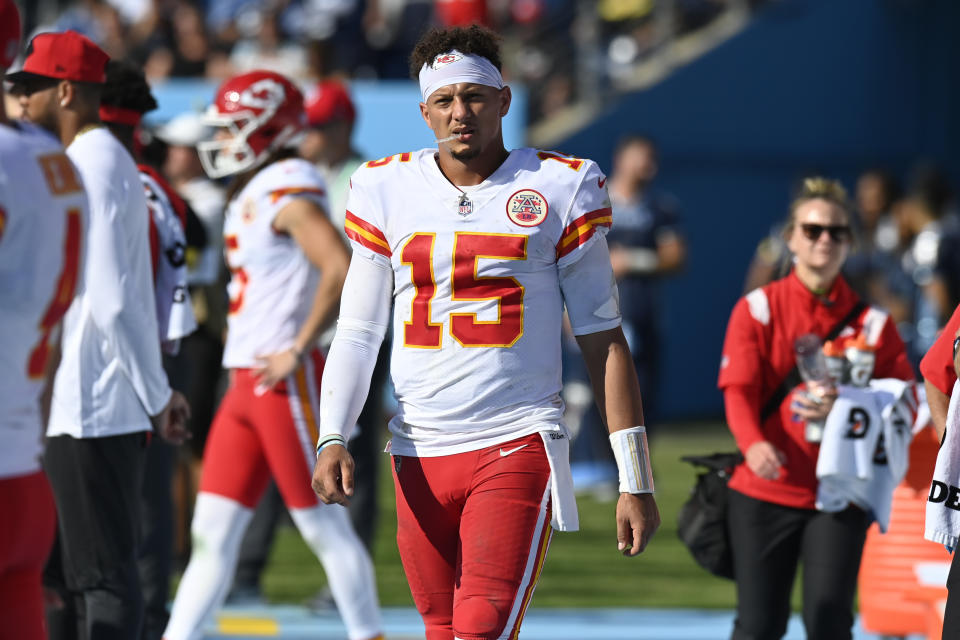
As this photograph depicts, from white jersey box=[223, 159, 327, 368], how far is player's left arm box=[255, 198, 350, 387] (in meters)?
0.06

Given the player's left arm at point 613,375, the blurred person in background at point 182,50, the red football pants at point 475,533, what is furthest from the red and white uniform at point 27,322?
the blurred person in background at point 182,50

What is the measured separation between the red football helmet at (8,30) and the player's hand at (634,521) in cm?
198

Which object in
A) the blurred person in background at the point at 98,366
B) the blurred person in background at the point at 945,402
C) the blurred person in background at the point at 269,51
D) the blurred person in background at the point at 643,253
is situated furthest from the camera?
the blurred person in background at the point at 269,51

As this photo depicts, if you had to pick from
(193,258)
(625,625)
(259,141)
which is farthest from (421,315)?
(625,625)

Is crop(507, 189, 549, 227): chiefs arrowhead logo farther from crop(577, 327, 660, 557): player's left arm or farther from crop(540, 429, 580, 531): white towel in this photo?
crop(540, 429, 580, 531): white towel

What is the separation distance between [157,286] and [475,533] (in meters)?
2.01

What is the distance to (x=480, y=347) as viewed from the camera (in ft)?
14.5

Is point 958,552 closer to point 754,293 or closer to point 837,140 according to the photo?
point 754,293

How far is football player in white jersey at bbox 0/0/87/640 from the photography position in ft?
11.1

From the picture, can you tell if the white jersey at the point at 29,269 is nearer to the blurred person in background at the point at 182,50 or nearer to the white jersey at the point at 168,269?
the white jersey at the point at 168,269

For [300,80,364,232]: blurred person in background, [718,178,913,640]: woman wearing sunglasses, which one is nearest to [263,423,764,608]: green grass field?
[300,80,364,232]: blurred person in background

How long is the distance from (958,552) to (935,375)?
23.7 inches

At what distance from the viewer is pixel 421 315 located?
4.49 meters

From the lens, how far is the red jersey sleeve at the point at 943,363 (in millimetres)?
4523
